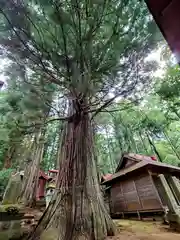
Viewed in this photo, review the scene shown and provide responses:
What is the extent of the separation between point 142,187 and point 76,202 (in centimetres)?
484

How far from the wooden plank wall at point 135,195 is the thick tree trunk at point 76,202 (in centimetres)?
391

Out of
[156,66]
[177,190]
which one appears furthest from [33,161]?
[156,66]

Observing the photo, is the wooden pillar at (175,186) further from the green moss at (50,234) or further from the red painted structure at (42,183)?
the red painted structure at (42,183)

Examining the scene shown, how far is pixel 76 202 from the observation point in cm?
232

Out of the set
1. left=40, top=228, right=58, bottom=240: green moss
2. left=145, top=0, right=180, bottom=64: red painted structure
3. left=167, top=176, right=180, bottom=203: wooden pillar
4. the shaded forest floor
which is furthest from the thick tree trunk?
left=167, top=176, right=180, bottom=203: wooden pillar

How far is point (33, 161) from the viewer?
7.07m

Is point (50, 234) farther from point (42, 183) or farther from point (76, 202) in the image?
point (42, 183)

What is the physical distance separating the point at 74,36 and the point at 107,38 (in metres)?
0.72

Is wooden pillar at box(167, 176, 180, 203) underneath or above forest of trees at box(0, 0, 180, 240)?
underneath

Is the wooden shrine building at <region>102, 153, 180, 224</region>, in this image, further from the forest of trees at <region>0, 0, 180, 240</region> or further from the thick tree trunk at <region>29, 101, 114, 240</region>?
the forest of trees at <region>0, 0, 180, 240</region>

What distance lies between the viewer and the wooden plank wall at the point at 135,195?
5.65 m

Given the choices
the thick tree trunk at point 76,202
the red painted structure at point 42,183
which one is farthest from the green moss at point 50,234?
the red painted structure at point 42,183

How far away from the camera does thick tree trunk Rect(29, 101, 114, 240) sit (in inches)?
81.4

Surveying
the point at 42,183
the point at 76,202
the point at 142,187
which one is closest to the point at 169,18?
the point at 76,202
